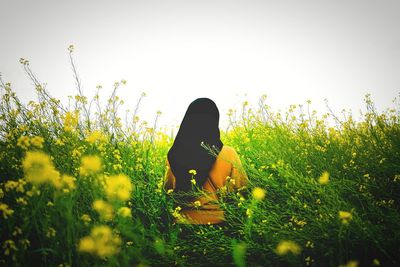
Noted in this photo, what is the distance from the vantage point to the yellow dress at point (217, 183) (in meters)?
2.13

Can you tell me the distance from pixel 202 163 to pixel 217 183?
8.7 inches

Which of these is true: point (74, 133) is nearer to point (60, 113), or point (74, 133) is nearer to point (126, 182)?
point (60, 113)

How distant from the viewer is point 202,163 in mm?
2209

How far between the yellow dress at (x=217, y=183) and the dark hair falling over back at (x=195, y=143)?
0.07 meters

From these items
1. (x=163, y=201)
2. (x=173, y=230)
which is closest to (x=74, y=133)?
(x=163, y=201)

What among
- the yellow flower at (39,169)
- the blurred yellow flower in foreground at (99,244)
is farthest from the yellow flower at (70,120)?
the blurred yellow flower in foreground at (99,244)

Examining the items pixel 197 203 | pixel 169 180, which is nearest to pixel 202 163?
pixel 197 203

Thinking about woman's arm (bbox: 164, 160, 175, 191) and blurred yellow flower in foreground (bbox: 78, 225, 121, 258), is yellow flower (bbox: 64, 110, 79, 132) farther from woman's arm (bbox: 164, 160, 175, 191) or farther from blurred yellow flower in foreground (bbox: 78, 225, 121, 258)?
blurred yellow flower in foreground (bbox: 78, 225, 121, 258)

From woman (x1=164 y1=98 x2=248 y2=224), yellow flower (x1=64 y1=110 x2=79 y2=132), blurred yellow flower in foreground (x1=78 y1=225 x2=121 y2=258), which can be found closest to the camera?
blurred yellow flower in foreground (x1=78 y1=225 x2=121 y2=258)

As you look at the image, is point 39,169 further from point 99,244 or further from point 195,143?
point 195,143

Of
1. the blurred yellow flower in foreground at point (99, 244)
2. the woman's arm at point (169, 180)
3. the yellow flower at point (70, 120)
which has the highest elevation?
the yellow flower at point (70, 120)

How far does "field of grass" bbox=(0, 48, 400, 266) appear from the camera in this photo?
4.58 feet

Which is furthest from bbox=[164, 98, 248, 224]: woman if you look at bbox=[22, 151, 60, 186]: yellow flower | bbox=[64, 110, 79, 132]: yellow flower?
bbox=[22, 151, 60, 186]: yellow flower

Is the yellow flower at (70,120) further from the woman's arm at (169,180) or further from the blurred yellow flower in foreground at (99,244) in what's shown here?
the blurred yellow flower in foreground at (99,244)
